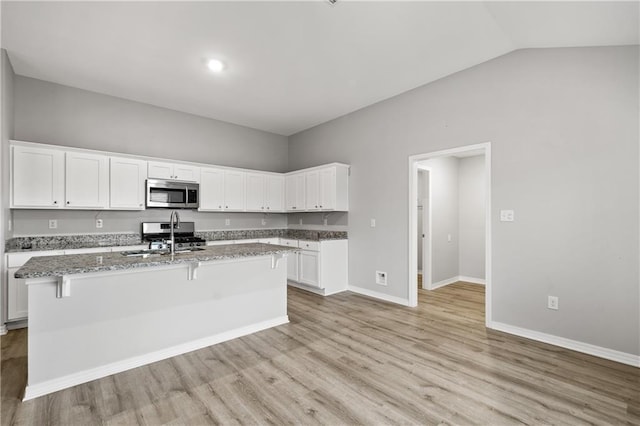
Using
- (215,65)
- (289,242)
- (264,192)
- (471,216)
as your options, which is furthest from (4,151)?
(471,216)

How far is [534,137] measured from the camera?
3156 mm

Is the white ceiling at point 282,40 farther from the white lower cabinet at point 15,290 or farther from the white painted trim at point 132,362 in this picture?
the white painted trim at point 132,362

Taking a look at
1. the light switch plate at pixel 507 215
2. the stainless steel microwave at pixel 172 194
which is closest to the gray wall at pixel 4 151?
the stainless steel microwave at pixel 172 194

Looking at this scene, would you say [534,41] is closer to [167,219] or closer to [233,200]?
[233,200]

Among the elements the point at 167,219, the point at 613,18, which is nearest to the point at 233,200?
the point at 167,219

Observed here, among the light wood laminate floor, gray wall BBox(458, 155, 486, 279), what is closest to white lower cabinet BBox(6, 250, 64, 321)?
the light wood laminate floor

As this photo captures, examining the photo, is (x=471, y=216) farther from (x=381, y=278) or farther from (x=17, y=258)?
(x=17, y=258)

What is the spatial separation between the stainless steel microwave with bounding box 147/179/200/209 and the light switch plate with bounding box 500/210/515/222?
434cm

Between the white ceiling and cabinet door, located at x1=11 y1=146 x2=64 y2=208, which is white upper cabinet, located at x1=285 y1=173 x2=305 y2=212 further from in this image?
cabinet door, located at x1=11 y1=146 x2=64 y2=208

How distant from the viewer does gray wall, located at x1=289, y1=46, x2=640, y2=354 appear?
2.67m

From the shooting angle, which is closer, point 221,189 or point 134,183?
point 134,183

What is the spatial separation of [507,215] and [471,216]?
2.89 meters

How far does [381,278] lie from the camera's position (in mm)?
4695

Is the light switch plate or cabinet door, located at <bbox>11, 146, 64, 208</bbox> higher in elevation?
cabinet door, located at <bbox>11, 146, 64, 208</bbox>
